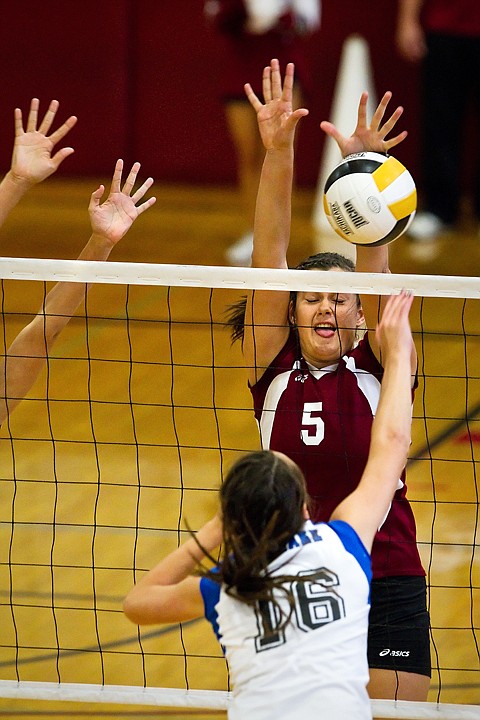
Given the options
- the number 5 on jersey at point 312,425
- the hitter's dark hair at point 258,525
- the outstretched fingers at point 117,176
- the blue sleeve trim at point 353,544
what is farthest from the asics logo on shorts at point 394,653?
the outstretched fingers at point 117,176

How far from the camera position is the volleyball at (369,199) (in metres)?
3.41

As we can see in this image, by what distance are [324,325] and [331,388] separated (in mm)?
185

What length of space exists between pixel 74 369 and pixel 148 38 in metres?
5.44

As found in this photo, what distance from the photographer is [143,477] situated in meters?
5.67

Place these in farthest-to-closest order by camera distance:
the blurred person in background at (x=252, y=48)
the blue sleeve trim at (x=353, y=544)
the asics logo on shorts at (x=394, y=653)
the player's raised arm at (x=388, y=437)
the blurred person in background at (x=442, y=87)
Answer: the blurred person in background at (x=442, y=87)
the blurred person in background at (x=252, y=48)
the asics logo on shorts at (x=394, y=653)
the player's raised arm at (x=388, y=437)
the blue sleeve trim at (x=353, y=544)

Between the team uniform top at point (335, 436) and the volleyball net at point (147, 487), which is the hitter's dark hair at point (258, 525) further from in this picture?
the volleyball net at point (147, 487)

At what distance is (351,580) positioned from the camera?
7.86 feet

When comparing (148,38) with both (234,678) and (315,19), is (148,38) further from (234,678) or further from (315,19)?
(234,678)

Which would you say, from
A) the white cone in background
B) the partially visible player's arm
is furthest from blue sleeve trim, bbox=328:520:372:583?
the white cone in background

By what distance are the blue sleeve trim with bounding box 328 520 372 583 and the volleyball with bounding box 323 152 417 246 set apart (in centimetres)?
117

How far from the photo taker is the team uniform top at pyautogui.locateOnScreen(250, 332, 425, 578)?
10.7ft

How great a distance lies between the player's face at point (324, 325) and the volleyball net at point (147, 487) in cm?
10

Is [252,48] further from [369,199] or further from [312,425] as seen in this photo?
[312,425]

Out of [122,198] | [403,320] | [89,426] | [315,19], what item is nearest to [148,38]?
[315,19]
